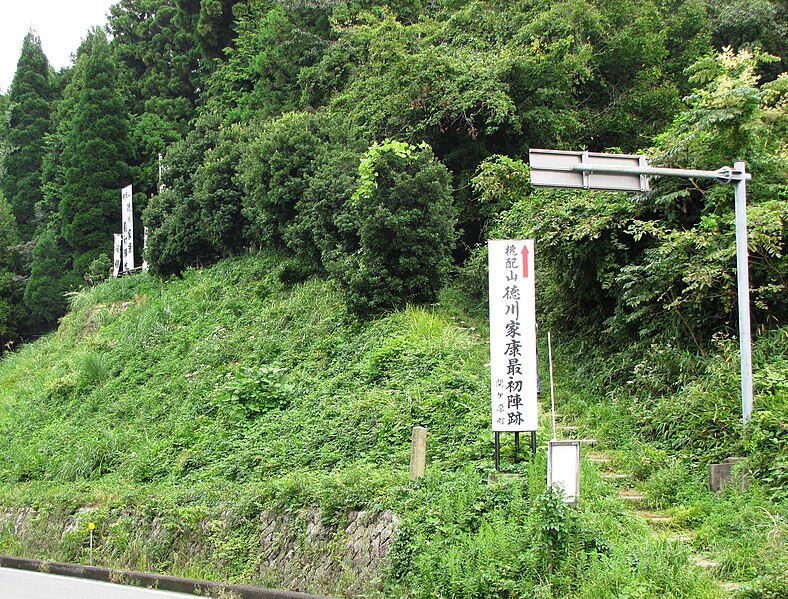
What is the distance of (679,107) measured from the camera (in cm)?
2200

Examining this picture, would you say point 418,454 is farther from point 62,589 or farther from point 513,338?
point 62,589

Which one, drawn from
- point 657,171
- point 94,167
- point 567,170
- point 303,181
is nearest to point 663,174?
point 657,171

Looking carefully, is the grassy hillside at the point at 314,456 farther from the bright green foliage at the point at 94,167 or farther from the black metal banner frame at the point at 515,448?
the bright green foliage at the point at 94,167

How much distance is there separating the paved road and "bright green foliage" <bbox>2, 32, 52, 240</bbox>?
34343 mm

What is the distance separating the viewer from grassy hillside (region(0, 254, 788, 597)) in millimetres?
7375

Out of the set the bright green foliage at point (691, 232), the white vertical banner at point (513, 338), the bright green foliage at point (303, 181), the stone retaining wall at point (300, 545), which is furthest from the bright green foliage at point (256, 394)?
the white vertical banner at point (513, 338)

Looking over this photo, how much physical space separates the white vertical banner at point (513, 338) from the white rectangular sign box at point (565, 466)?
3.57ft

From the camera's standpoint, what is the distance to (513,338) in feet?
29.8

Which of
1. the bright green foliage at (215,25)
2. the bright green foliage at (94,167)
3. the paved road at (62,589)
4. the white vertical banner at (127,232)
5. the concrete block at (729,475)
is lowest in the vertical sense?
the paved road at (62,589)

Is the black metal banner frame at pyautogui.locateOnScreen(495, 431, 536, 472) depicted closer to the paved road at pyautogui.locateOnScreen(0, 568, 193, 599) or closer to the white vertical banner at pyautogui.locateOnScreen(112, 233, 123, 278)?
the paved road at pyautogui.locateOnScreen(0, 568, 193, 599)

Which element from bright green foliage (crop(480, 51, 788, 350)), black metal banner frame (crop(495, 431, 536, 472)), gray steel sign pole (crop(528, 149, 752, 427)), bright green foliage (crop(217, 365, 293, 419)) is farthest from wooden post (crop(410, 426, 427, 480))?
bright green foliage (crop(217, 365, 293, 419))

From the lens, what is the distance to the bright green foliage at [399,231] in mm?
16625

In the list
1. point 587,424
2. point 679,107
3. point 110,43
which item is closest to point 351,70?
point 679,107

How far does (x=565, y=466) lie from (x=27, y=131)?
4173cm
